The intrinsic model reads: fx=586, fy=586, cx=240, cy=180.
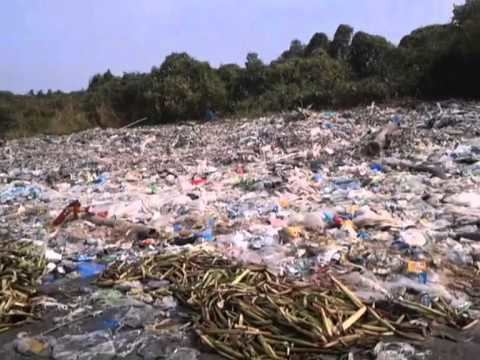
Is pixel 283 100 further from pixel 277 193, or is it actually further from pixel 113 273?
pixel 113 273

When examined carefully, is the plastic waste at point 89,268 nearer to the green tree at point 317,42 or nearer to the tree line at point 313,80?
the tree line at point 313,80

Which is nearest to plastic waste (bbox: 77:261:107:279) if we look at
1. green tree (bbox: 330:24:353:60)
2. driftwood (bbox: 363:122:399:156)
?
driftwood (bbox: 363:122:399:156)

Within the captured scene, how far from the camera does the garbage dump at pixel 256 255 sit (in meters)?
2.90

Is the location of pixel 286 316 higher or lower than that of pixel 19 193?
lower

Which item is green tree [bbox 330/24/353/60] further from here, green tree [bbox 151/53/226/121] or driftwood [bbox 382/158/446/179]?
driftwood [bbox 382/158/446/179]

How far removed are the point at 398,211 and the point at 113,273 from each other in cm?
235

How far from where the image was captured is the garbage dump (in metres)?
2.90

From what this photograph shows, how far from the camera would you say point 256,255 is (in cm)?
405

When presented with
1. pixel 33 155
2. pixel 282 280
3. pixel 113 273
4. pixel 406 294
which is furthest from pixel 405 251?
pixel 33 155

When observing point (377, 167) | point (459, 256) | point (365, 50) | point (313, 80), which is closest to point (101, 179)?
point (377, 167)

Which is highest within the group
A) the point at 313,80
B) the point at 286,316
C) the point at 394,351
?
the point at 313,80

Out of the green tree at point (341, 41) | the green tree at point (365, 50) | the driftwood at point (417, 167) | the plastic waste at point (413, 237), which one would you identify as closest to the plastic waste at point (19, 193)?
the driftwood at point (417, 167)

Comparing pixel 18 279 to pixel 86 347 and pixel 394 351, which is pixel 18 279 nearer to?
pixel 86 347

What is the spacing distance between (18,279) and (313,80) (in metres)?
14.1
